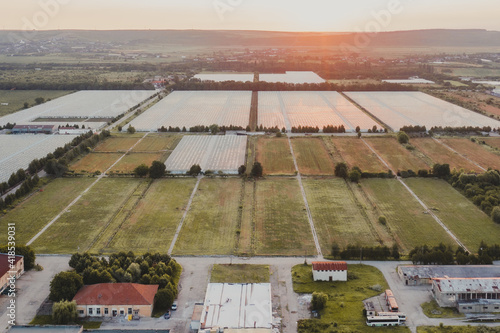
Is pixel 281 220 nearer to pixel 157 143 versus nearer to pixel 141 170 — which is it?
pixel 141 170

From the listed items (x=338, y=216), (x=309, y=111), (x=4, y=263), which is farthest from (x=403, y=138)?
(x=4, y=263)

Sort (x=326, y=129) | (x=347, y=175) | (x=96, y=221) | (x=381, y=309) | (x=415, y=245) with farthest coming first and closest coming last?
(x=326, y=129) → (x=347, y=175) → (x=96, y=221) → (x=415, y=245) → (x=381, y=309)

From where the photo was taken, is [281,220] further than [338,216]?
No

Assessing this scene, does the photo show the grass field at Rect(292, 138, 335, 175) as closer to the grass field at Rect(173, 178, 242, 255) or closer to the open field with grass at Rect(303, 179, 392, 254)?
the open field with grass at Rect(303, 179, 392, 254)

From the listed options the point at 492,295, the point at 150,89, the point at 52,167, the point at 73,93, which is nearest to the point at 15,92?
the point at 73,93

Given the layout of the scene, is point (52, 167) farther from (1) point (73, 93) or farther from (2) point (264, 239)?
(1) point (73, 93)

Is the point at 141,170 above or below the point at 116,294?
above
